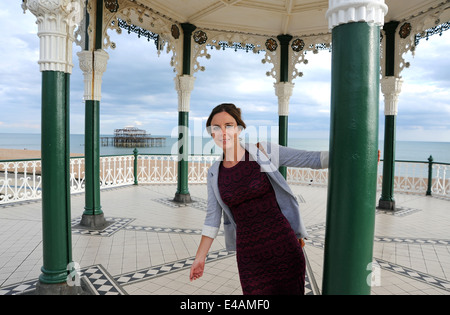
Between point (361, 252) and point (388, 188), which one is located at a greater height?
point (361, 252)

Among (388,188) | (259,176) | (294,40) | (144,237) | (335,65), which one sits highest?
(294,40)

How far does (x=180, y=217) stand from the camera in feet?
16.5

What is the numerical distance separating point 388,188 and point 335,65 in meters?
5.44

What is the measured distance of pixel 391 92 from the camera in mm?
5699

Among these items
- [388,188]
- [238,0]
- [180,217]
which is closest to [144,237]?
[180,217]

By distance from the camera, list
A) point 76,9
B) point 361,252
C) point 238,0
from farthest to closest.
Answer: point 238,0 < point 76,9 < point 361,252

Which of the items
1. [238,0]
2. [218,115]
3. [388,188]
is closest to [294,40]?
[238,0]

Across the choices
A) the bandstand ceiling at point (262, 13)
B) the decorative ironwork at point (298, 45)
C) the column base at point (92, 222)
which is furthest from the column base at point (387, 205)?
the column base at point (92, 222)

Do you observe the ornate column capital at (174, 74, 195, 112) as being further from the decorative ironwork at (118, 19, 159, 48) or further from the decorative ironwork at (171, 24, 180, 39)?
the decorative ironwork at (118, 19, 159, 48)

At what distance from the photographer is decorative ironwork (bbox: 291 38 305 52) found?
20.8 feet

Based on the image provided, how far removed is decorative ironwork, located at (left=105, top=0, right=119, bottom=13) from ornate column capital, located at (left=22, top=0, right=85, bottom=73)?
8.08ft

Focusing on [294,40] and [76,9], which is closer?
[76,9]
